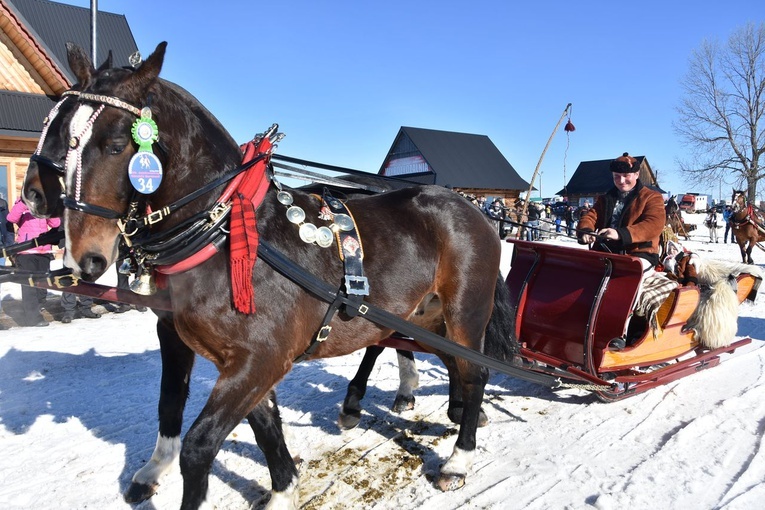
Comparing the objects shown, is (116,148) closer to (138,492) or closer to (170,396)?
(170,396)

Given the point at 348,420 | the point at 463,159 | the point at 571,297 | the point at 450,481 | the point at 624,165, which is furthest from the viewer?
the point at 463,159

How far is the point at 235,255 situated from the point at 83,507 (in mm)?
1851

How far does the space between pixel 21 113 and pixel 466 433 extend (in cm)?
1249

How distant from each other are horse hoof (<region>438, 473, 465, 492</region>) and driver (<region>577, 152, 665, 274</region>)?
2.23 metres

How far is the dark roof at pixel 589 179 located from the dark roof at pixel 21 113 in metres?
46.1

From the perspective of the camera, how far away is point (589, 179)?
52.9 m

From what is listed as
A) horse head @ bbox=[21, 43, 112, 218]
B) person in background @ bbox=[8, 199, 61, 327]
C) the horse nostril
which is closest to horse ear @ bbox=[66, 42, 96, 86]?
horse head @ bbox=[21, 43, 112, 218]

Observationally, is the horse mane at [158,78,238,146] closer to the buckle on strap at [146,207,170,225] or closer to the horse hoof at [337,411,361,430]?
the buckle on strap at [146,207,170,225]

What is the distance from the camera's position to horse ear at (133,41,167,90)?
7.17 feet

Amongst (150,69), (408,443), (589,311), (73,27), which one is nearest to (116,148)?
(150,69)

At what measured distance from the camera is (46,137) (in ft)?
6.94

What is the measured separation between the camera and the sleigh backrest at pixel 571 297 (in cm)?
415

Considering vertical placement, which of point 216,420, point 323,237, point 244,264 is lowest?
point 216,420

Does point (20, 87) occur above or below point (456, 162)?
below
